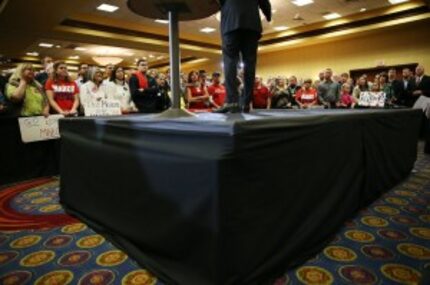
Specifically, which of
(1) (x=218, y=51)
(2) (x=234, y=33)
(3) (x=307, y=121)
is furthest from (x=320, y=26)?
(3) (x=307, y=121)

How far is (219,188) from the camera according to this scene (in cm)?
85

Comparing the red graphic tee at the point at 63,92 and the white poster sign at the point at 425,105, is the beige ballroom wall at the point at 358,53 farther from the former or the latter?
the red graphic tee at the point at 63,92

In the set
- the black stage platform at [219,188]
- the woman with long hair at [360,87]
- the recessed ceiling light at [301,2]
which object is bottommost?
the black stage platform at [219,188]

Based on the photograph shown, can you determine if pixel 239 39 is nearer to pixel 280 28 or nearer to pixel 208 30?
pixel 208 30

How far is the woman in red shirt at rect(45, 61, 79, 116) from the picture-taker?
9.36 feet

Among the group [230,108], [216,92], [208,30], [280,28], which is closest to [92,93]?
A: [230,108]

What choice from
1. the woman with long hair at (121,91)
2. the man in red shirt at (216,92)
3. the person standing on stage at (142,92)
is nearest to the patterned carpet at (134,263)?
the woman with long hair at (121,91)

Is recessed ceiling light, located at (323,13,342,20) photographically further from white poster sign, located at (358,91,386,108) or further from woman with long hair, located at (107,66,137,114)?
woman with long hair, located at (107,66,137,114)

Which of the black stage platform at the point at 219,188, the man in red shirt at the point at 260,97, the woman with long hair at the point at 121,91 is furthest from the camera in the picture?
the man in red shirt at the point at 260,97

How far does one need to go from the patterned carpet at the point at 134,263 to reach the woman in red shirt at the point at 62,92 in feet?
4.12

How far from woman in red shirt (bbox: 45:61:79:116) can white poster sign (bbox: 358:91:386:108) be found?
396 centimetres

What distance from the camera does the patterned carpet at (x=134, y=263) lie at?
107 cm

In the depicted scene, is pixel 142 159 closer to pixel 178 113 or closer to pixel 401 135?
pixel 178 113

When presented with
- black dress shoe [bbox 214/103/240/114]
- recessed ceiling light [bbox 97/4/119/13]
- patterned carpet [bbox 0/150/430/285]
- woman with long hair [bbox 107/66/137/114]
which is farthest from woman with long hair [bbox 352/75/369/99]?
recessed ceiling light [bbox 97/4/119/13]
